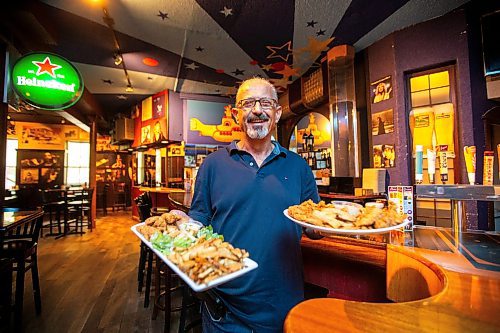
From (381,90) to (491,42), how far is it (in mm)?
1268

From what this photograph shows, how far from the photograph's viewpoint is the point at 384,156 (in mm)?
3842

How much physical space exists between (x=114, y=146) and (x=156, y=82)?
5.82 metres

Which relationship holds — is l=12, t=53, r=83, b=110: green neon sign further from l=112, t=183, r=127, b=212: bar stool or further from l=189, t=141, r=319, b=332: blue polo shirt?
l=112, t=183, r=127, b=212: bar stool

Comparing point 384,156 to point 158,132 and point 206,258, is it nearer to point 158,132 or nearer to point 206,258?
point 206,258

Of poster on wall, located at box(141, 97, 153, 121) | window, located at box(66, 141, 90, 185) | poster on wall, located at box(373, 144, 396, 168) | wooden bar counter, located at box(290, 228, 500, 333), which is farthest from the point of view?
window, located at box(66, 141, 90, 185)

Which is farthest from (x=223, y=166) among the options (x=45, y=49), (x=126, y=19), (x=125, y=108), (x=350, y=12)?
(x=125, y=108)

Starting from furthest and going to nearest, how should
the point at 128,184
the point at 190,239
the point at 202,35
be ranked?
the point at 128,184, the point at 202,35, the point at 190,239

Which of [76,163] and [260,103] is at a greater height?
[76,163]

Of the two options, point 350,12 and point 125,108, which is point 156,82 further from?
point 350,12

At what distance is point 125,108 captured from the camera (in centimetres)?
888

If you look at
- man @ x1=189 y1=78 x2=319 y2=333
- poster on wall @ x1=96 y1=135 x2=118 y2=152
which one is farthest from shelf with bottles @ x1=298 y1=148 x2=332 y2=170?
poster on wall @ x1=96 y1=135 x2=118 y2=152

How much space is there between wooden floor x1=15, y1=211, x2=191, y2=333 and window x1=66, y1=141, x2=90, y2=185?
5.44 m

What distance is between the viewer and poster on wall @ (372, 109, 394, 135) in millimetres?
3754

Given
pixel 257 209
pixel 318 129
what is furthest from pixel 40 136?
pixel 257 209
